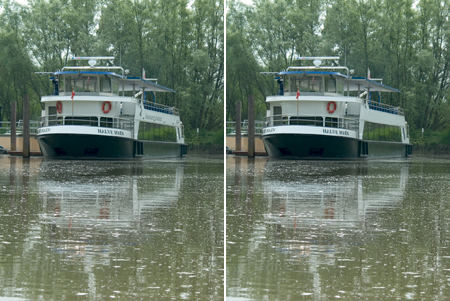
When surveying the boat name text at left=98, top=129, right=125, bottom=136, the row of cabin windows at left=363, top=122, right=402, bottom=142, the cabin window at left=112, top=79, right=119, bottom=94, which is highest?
the cabin window at left=112, top=79, right=119, bottom=94

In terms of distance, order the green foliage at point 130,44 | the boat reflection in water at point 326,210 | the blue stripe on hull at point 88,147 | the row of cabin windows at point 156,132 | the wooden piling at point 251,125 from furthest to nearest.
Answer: the green foliage at point 130,44
the row of cabin windows at point 156,132
the wooden piling at point 251,125
the blue stripe on hull at point 88,147
the boat reflection in water at point 326,210

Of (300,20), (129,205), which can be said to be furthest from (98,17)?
(129,205)

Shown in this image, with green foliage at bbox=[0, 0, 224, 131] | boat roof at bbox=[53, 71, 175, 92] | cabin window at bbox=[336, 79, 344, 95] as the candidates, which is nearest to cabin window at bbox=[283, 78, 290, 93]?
cabin window at bbox=[336, 79, 344, 95]

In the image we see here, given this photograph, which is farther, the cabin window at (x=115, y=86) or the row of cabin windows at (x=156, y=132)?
the cabin window at (x=115, y=86)

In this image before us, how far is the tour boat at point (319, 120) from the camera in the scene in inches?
1289

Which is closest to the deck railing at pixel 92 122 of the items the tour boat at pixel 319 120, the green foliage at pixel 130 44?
the green foliage at pixel 130 44

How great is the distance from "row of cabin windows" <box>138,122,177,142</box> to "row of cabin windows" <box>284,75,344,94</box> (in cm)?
670

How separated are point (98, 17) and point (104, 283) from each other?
5638 centimetres

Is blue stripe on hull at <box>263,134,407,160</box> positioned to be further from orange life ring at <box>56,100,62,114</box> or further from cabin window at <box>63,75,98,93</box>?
orange life ring at <box>56,100,62,114</box>

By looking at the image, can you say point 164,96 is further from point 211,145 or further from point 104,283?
point 104,283

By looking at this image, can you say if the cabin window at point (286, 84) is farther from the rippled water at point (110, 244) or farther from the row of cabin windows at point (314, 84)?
the rippled water at point (110, 244)

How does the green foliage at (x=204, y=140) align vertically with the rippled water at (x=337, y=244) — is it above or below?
above

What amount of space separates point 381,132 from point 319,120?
6995 millimetres

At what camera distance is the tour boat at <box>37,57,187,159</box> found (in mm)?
32375
